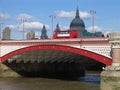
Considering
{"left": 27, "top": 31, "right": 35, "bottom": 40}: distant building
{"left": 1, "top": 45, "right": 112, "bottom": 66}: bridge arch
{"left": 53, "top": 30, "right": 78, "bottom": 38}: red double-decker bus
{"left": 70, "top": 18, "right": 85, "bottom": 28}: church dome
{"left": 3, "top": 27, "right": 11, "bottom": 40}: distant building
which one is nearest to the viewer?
{"left": 1, "top": 45, "right": 112, "bottom": 66}: bridge arch

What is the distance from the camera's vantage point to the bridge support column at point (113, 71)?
40.7 metres

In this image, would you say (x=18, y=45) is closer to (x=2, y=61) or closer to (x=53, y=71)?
(x=2, y=61)

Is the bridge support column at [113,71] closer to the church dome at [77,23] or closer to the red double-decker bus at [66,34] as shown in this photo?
the red double-decker bus at [66,34]

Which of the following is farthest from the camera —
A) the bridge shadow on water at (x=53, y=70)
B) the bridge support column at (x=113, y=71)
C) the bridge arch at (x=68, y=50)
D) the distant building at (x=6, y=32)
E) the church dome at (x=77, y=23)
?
the church dome at (x=77, y=23)

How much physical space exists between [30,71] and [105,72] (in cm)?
2457

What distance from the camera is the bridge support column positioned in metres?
40.7

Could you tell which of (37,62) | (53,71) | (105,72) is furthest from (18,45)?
(105,72)

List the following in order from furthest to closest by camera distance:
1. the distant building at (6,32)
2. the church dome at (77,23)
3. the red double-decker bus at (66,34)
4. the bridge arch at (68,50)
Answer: the church dome at (77,23), the distant building at (6,32), the red double-decker bus at (66,34), the bridge arch at (68,50)

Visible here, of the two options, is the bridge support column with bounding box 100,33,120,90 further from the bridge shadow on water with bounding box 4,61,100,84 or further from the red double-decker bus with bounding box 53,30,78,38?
the bridge shadow on water with bounding box 4,61,100,84

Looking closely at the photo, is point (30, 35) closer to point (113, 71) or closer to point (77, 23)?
point (113, 71)

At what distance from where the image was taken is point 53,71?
6769 cm

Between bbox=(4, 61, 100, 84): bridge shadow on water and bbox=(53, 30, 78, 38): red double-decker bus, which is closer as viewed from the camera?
bbox=(53, 30, 78, 38): red double-decker bus

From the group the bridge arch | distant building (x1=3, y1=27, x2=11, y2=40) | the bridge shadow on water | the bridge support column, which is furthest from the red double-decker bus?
distant building (x1=3, y1=27, x2=11, y2=40)

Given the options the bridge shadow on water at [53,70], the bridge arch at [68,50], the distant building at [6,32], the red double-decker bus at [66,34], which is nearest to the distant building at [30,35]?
the distant building at [6,32]
